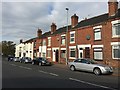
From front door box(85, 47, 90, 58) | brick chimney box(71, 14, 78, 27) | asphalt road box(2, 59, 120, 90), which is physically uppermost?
brick chimney box(71, 14, 78, 27)

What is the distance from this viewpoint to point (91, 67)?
20656 millimetres

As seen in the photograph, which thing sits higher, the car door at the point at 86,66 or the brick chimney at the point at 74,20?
the brick chimney at the point at 74,20

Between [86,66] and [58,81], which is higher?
[86,66]

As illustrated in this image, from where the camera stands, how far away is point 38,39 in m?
55.2

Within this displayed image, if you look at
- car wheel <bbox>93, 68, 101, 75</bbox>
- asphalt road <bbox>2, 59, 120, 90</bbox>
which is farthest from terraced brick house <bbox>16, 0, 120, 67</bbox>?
asphalt road <bbox>2, 59, 120, 90</bbox>

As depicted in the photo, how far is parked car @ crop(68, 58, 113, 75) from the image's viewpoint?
19803mm

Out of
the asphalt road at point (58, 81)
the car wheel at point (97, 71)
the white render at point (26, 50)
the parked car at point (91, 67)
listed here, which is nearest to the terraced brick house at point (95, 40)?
the parked car at point (91, 67)

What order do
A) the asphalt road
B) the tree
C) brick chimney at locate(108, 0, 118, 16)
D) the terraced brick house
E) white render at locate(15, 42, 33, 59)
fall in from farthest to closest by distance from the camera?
the tree
white render at locate(15, 42, 33, 59)
brick chimney at locate(108, 0, 118, 16)
the terraced brick house
the asphalt road

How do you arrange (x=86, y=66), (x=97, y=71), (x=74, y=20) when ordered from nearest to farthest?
(x=97, y=71) < (x=86, y=66) < (x=74, y=20)

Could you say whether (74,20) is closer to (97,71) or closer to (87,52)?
(87,52)

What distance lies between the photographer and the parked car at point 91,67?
1980 centimetres

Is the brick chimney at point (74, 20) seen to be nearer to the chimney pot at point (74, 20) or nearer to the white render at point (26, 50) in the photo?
the chimney pot at point (74, 20)

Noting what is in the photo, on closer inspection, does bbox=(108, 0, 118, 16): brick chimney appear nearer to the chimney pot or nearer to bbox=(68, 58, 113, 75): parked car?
bbox=(68, 58, 113, 75): parked car

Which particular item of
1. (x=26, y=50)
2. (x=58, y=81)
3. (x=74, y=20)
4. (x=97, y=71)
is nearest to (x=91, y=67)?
(x=97, y=71)
